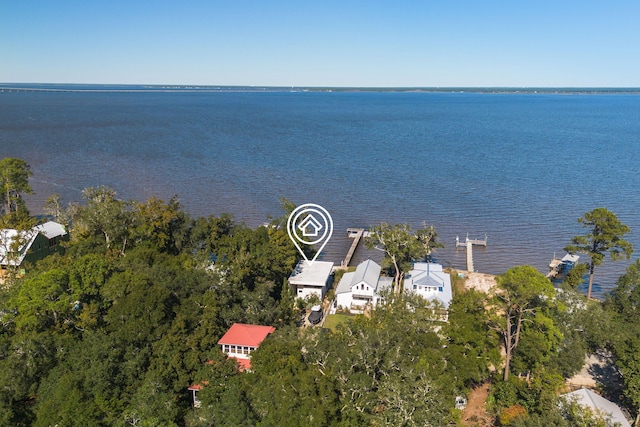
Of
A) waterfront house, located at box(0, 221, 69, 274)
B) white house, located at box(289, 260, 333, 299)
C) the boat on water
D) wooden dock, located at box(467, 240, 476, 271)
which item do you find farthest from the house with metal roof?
waterfront house, located at box(0, 221, 69, 274)

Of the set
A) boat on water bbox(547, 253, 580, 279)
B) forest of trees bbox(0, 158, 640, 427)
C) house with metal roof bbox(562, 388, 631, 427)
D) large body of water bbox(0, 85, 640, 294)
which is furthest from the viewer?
large body of water bbox(0, 85, 640, 294)

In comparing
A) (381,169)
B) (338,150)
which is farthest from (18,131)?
(381,169)

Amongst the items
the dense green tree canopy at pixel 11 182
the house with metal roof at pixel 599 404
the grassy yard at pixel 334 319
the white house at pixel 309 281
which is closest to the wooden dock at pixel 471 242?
the white house at pixel 309 281

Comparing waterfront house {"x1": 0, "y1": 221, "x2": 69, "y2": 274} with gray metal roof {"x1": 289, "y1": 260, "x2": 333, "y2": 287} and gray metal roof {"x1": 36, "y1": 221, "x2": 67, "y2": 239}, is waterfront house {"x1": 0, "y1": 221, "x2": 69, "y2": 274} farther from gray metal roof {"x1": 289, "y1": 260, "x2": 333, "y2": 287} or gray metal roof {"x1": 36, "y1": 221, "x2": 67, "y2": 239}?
gray metal roof {"x1": 289, "y1": 260, "x2": 333, "y2": 287}

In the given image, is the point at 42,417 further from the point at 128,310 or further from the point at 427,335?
the point at 427,335

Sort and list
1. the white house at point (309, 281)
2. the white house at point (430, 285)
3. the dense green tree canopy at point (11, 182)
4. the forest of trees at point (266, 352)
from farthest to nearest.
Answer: the dense green tree canopy at point (11, 182), the white house at point (309, 281), the white house at point (430, 285), the forest of trees at point (266, 352)

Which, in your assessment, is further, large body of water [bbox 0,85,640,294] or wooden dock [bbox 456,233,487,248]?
large body of water [bbox 0,85,640,294]

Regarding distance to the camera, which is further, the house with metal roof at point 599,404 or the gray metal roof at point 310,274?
the gray metal roof at point 310,274

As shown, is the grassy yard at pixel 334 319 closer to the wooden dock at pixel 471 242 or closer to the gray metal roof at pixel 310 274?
the gray metal roof at pixel 310 274
